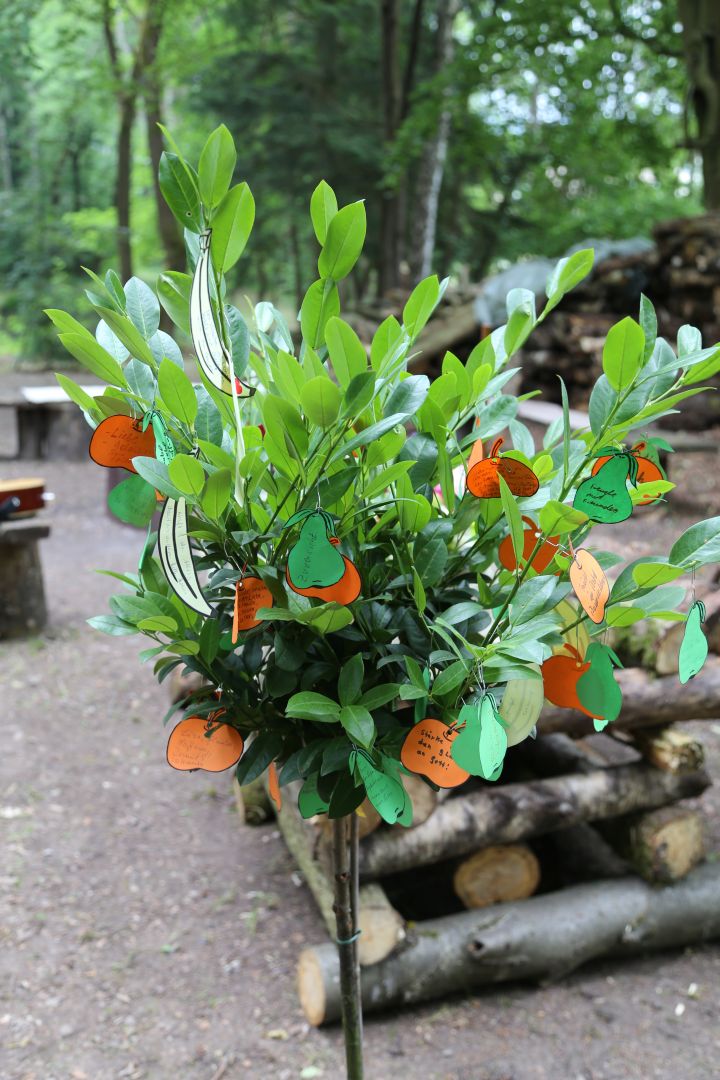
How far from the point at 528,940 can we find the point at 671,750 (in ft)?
2.28

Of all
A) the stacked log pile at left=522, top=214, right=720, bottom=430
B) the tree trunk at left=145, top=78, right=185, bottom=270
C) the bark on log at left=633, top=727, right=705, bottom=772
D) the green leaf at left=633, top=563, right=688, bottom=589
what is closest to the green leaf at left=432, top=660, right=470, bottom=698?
the green leaf at left=633, top=563, right=688, bottom=589

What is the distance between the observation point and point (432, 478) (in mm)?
1229

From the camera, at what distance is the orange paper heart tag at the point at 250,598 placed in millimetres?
1020

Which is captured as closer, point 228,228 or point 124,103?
point 228,228

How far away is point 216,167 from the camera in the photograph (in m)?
0.93

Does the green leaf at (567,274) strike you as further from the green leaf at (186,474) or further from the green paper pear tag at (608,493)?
the green leaf at (186,474)

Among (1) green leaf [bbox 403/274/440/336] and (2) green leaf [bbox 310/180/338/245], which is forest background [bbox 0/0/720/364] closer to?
(1) green leaf [bbox 403/274/440/336]

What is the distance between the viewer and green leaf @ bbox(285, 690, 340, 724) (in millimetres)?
1023

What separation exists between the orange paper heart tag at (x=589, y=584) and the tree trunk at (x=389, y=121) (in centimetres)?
1094

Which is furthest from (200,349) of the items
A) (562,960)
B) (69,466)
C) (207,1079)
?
(69,466)

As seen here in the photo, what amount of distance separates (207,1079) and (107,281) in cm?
196

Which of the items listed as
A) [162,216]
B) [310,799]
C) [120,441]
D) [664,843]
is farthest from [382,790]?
[162,216]

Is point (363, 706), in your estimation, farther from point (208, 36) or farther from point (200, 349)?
point (208, 36)

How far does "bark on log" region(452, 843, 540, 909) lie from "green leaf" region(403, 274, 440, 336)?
1.89 metres
